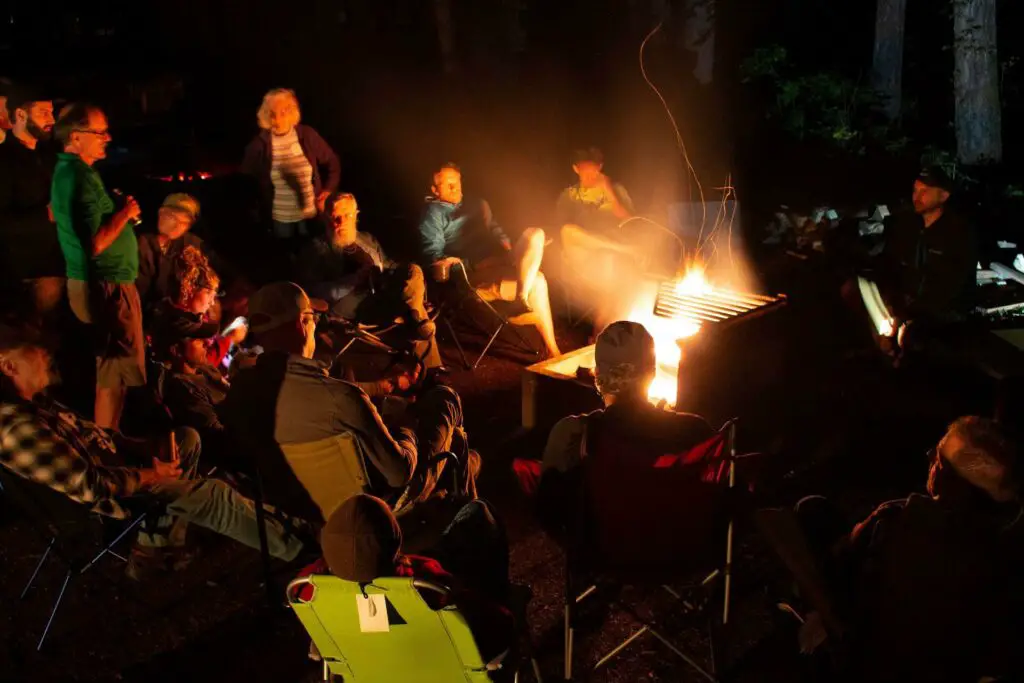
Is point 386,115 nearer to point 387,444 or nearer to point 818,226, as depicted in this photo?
point 818,226

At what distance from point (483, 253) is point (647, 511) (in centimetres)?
417

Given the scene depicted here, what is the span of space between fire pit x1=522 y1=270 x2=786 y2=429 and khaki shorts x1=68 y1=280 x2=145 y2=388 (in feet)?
7.29

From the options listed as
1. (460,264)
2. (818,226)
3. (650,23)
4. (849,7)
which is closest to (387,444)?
(460,264)

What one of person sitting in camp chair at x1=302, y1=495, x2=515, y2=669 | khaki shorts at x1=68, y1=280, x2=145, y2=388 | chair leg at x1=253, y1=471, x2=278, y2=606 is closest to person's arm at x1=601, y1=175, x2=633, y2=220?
khaki shorts at x1=68, y1=280, x2=145, y2=388

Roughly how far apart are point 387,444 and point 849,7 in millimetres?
15358

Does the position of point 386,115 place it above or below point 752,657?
above

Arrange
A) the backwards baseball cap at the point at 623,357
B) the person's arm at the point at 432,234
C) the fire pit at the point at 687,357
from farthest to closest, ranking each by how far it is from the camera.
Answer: the person's arm at the point at 432,234 < the fire pit at the point at 687,357 < the backwards baseball cap at the point at 623,357

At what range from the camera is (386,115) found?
12.5 metres

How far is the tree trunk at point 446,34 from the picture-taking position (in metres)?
11.7

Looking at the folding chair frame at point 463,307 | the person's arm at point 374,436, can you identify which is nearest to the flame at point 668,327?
the folding chair frame at point 463,307

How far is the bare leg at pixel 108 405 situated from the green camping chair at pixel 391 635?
2.92 metres

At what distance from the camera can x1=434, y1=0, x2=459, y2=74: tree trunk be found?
11.7 metres

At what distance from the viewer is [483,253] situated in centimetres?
684

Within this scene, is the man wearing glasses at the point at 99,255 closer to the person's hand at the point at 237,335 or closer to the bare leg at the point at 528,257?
the person's hand at the point at 237,335
